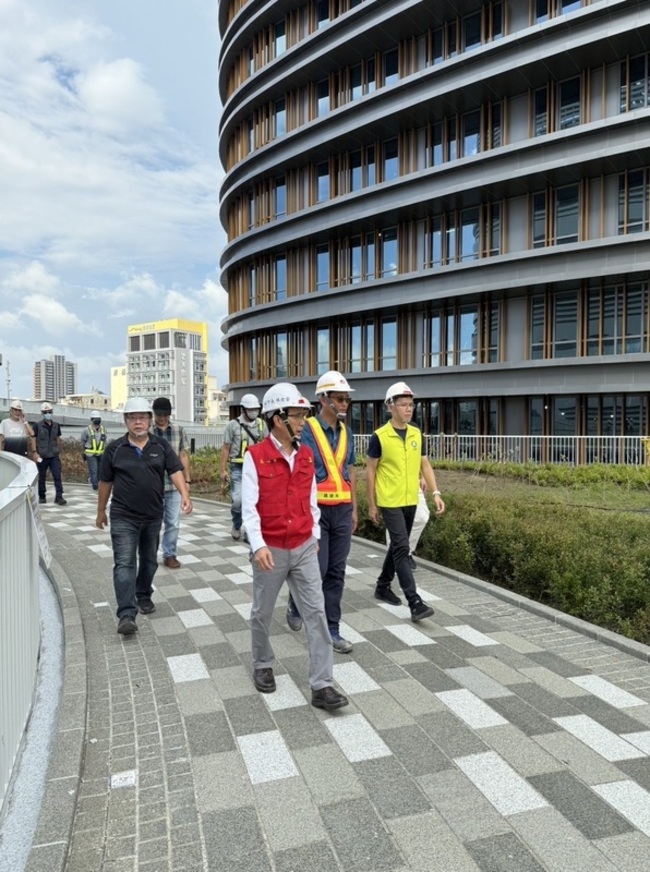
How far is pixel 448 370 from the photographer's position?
24.0 meters

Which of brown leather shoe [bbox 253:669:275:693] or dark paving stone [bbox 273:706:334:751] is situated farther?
brown leather shoe [bbox 253:669:275:693]

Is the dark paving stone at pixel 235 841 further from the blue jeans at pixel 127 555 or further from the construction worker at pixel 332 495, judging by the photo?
the blue jeans at pixel 127 555

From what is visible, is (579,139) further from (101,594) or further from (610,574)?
(101,594)

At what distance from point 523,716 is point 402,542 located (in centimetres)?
205

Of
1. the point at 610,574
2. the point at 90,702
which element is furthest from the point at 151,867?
the point at 610,574

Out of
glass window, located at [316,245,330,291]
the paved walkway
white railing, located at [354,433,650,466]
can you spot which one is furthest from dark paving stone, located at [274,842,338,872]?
glass window, located at [316,245,330,291]

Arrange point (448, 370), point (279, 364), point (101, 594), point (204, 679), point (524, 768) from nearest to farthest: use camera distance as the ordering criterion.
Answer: point (524, 768), point (204, 679), point (101, 594), point (448, 370), point (279, 364)

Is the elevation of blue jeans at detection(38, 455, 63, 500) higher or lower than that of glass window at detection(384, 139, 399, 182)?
lower

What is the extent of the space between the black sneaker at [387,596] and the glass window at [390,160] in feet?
74.8

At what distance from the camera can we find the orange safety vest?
4934 millimetres

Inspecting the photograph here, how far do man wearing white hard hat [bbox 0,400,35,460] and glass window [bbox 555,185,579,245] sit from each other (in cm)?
1809

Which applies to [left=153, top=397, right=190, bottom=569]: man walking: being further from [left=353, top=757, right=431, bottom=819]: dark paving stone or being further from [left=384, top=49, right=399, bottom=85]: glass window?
[left=384, top=49, right=399, bottom=85]: glass window

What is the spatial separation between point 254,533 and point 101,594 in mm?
3237

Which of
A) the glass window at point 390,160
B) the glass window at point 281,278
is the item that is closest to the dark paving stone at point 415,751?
the glass window at point 390,160
